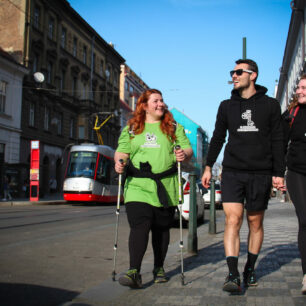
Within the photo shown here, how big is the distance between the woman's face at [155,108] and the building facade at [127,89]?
5745cm

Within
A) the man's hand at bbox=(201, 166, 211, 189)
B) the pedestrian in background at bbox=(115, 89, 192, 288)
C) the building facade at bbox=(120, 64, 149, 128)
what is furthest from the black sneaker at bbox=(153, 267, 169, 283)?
the building facade at bbox=(120, 64, 149, 128)

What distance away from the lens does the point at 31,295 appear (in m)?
4.07

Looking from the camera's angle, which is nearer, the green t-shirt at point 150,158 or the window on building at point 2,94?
the green t-shirt at point 150,158

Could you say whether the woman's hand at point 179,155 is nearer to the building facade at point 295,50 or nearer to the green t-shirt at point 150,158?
the green t-shirt at point 150,158

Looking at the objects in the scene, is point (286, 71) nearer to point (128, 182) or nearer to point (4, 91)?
point (4, 91)

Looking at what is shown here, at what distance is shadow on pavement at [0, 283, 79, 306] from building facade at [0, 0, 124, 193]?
23.0 metres

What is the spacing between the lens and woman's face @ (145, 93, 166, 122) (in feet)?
14.7

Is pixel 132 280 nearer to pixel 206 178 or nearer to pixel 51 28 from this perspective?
pixel 206 178

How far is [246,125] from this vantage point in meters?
4.07

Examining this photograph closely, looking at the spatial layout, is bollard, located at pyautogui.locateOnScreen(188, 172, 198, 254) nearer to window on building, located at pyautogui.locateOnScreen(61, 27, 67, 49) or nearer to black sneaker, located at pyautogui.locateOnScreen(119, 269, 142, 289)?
black sneaker, located at pyautogui.locateOnScreen(119, 269, 142, 289)

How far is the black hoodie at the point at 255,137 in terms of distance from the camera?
4.01m

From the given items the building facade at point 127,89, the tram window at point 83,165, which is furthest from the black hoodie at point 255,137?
the building facade at point 127,89

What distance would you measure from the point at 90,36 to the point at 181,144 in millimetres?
44929

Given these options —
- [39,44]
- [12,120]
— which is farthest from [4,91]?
[39,44]
